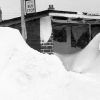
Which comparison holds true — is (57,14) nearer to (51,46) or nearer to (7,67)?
(51,46)

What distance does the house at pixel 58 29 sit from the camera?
15602 mm

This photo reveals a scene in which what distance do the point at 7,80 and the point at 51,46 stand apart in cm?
735

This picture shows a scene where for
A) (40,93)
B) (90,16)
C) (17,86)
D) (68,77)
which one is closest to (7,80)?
(17,86)

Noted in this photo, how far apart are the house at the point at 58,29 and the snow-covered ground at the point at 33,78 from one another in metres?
5.31

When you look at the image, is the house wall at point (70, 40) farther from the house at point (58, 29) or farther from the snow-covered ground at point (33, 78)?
the snow-covered ground at point (33, 78)

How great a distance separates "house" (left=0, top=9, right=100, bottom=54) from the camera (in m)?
15.6

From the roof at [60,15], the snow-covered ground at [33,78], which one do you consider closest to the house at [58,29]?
the roof at [60,15]

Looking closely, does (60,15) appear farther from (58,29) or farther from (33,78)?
(33,78)

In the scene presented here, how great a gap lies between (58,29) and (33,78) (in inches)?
378

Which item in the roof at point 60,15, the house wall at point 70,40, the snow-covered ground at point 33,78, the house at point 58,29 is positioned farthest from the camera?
the house wall at point 70,40

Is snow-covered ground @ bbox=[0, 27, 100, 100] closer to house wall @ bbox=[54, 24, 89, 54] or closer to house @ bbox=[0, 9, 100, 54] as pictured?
house @ bbox=[0, 9, 100, 54]

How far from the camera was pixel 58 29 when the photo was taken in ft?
59.5

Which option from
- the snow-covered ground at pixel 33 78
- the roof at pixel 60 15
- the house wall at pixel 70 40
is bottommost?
the house wall at pixel 70 40

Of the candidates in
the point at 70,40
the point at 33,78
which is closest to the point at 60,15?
the point at 70,40
